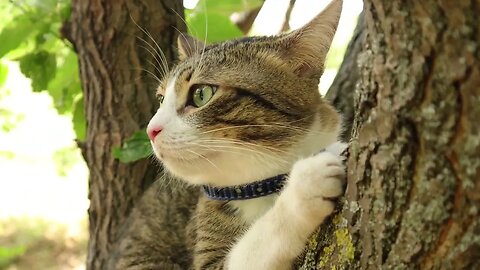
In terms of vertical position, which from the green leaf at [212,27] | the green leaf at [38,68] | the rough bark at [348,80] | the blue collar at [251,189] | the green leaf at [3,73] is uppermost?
the green leaf at [3,73]

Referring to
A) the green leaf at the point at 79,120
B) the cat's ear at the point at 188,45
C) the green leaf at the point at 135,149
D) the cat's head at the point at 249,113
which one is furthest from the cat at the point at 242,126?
the green leaf at the point at 79,120

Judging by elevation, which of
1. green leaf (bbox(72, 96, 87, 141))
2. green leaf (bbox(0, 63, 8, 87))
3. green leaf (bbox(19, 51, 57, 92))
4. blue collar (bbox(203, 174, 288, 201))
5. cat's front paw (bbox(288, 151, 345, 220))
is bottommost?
cat's front paw (bbox(288, 151, 345, 220))

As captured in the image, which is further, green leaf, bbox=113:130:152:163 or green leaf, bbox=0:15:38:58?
green leaf, bbox=0:15:38:58

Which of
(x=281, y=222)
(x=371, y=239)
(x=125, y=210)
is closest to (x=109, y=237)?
(x=125, y=210)

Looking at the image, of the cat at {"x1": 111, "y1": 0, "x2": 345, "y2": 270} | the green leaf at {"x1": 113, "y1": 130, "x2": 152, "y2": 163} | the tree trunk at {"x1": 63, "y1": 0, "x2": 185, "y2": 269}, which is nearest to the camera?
the cat at {"x1": 111, "y1": 0, "x2": 345, "y2": 270}

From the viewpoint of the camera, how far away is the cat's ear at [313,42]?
156 centimetres

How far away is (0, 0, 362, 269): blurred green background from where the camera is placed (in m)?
2.13

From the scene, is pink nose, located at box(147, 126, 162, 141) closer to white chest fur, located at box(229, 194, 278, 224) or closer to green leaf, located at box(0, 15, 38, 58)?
white chest fur, located at box(229, 194, 278, 224)

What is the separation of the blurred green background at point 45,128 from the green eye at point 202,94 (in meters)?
0.38

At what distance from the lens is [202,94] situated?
1.63 metres

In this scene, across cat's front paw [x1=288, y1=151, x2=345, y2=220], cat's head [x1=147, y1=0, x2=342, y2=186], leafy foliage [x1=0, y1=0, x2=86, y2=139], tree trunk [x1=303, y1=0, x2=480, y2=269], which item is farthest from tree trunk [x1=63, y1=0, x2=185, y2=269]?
tree trunk [x1=303, y1=0, x2=480, y2=269]

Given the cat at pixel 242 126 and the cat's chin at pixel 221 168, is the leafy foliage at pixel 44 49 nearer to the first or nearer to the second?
the cat at pixel 242 126

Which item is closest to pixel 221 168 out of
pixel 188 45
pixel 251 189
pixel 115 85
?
pixel 251 189

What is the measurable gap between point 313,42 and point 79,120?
4.20 feet
